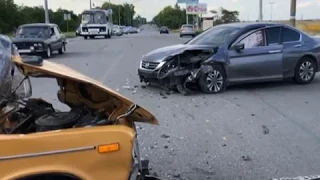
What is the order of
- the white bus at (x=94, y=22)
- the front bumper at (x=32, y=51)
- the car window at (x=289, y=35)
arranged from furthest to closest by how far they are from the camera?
the white bus at (x=94, y=22) → the front bumper at (x=32, y=51) → the car window at (x=289, y=35)

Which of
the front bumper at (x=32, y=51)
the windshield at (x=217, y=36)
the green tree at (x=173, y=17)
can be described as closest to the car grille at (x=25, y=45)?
the front bumper at (x=32, y=51)

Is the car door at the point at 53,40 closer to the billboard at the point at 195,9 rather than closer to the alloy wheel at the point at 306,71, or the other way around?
the alloy wheel at the point at 306,71

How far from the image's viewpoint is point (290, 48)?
11492 millimetres

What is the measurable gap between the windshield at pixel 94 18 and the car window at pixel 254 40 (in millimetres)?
38639

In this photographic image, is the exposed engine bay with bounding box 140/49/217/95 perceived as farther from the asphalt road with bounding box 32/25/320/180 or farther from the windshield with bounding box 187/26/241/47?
the windshield with bounding box 187/26/241/47

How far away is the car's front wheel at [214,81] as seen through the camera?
10.5 m

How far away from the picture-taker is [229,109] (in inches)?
350

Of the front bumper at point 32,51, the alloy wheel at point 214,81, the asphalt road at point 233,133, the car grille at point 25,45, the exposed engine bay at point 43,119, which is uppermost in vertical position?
the exposed engine bay at point 43,119

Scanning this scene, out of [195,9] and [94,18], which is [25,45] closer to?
[94,18]

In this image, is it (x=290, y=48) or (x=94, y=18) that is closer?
(x=290, y=48)

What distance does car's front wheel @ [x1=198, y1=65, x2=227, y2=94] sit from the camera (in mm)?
10484

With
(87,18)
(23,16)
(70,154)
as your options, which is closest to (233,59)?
(70,154)

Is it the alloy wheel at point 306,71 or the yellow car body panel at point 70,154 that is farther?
the alloy wheel at point 306,71

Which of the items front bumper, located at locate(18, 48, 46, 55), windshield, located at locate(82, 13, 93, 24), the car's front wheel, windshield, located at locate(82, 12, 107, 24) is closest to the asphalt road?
the car's front wheel
